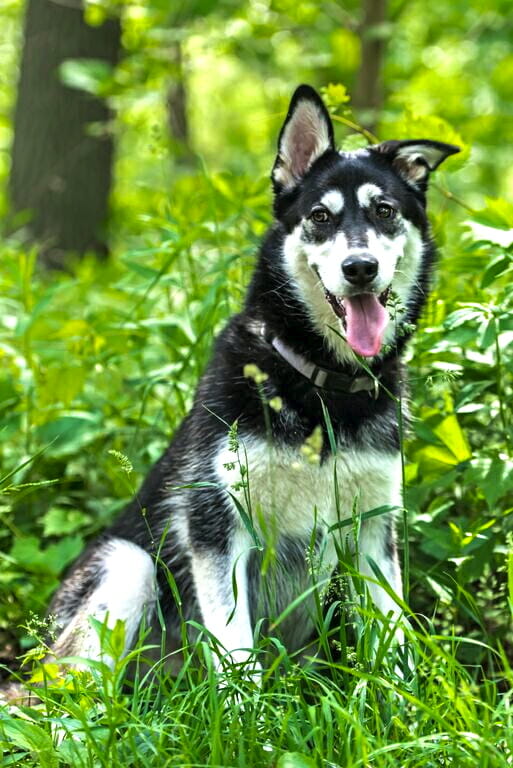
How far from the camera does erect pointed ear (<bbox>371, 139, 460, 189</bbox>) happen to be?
10.5 feet

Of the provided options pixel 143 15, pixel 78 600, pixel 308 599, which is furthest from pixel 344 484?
pixel 143 15

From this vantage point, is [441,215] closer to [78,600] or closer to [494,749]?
[78,600]

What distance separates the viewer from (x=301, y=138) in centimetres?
323

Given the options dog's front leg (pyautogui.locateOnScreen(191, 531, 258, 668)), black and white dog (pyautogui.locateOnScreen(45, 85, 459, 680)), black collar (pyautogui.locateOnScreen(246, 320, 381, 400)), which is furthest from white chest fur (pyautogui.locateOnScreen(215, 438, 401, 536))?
black collar (pyautogui.locateOnScreen(246, 320, 381, 400))

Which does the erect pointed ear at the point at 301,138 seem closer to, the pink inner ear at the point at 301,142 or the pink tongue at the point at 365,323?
the pink inner ear at the point at 301,142

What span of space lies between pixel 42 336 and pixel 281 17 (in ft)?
13.5

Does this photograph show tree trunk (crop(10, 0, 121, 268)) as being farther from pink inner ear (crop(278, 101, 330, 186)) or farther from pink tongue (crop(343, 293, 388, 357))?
pink tongue (crop(343, 293, 388, 357))

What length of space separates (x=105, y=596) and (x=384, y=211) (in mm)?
1562

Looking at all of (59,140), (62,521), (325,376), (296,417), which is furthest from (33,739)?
(59,140)

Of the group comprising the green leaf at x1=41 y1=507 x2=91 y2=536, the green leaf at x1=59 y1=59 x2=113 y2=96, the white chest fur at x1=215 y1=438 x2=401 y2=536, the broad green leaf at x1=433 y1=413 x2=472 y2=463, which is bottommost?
the green leaf at x1=41 y1=507 x2=91 y2=536

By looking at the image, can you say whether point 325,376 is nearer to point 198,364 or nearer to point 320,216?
point 320,216

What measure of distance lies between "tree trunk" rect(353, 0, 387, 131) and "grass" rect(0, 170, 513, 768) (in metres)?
1.60

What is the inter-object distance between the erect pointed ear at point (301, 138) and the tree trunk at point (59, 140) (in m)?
5.29

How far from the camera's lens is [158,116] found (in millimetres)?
9461
